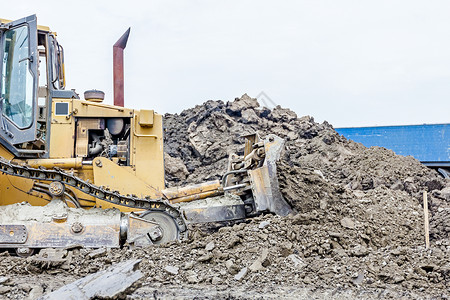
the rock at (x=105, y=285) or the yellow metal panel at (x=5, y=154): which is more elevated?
the yellow metal panel at (x=5, y=154)

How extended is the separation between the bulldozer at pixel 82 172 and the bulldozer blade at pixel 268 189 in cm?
1

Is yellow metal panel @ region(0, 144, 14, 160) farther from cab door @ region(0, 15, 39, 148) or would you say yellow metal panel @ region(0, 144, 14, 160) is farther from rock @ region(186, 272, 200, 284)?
rock @ region(186, 272, 200, 284)

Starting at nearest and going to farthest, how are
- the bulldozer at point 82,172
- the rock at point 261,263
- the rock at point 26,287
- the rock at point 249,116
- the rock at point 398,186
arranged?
the rock at point 26,287, the rock at point 261,263, the bulldozer at point 82,172, the rock at point 398,186, the rock at point 249,116

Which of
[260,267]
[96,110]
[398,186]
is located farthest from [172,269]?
[398,186]

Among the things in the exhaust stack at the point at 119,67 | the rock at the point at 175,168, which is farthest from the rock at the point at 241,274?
the rock at the point at 175,168

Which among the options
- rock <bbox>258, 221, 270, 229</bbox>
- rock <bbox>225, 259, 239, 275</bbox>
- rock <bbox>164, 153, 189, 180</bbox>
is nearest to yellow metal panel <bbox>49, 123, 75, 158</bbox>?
rock <bbox>258, 221, 270, 229</bbox>

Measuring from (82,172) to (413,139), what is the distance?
619 inches

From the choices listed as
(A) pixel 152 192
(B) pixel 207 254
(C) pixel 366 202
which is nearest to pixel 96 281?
(B) pixel 207 254

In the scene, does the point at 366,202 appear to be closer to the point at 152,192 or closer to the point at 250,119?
the point at 152,192

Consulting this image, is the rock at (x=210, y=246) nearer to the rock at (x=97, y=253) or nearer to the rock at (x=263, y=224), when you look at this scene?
the rock at (x=263, y=224)

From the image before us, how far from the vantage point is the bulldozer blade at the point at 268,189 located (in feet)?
25.0

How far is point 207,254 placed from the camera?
6285mm

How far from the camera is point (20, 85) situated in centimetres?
709

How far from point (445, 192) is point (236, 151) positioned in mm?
5196
